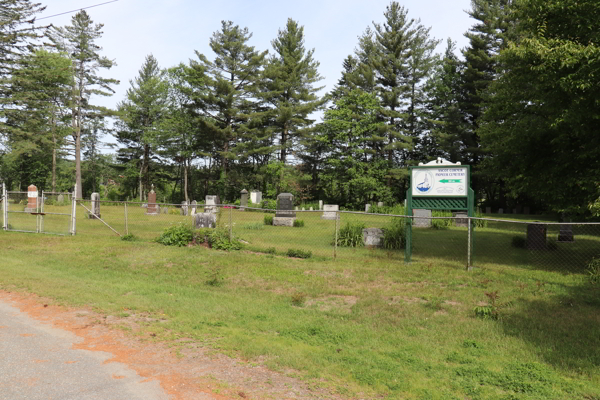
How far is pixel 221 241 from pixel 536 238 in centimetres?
1064

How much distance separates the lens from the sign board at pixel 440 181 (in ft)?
35.8

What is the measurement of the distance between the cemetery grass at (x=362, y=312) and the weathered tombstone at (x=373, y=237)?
1697mm

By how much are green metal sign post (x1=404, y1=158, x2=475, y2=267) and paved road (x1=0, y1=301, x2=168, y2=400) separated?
8.29 m

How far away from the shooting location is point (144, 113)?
180 feet

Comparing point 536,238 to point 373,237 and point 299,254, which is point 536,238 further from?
point 299,254

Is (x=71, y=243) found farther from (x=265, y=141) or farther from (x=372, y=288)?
(x=265, y=141)

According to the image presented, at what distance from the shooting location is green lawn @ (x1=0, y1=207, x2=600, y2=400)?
4398mm

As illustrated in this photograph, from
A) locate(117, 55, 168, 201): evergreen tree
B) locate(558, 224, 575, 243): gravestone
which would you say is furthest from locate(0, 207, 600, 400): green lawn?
locate(117, 55, 168, 201): evergreen tree

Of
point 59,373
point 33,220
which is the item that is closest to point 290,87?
point 33,220

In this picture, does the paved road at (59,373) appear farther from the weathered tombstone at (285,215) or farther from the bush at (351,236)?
the weathered tombstone at (285,215)

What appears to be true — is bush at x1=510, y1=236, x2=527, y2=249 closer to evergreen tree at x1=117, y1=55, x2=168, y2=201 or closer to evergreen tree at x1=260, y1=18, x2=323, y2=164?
evergreen tree at x1=260, y1=18, x2=323, y2=164

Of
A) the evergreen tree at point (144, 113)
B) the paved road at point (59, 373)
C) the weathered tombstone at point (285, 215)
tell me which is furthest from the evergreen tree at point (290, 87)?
the paved road at point (59, 373)

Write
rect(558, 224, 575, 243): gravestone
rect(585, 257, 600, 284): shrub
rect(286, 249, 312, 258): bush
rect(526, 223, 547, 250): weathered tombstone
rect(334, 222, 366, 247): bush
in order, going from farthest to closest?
rect(558, 224, 575, 243): gravestone, rect(334, 222, 366, 247): bush, rect(526, 223, 547, 250): weathered tombstone, rect(286, 249, 312, 258): bush, rect(585, 257, 600, 284): shrub

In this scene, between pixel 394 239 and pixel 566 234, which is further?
pixel 566 234
